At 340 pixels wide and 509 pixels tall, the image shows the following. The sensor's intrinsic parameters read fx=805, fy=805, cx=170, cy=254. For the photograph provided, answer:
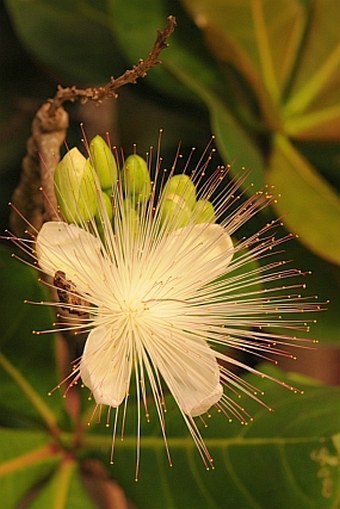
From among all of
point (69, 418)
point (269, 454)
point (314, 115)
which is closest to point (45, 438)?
point (69, 418)

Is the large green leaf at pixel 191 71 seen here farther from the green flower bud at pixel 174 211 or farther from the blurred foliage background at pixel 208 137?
the green flower bud at pixel 174 211

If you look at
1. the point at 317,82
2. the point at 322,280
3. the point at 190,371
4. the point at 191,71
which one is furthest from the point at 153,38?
the point at 190,371

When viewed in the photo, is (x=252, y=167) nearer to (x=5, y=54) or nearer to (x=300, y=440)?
(x=300, y=440)

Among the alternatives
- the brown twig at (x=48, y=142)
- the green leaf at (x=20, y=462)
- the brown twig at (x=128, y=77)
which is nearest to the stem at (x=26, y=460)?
the green leaf at (x=20, y=462)

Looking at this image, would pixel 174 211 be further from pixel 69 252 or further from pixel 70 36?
pixel 70 36

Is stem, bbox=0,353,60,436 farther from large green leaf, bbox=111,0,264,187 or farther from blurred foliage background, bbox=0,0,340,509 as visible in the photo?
large green leaf, bbox=111,0,264,187

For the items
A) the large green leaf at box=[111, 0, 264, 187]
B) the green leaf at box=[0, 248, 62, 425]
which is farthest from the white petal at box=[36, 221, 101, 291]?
the large green leaf at box=[111, 0, 264, 187]
